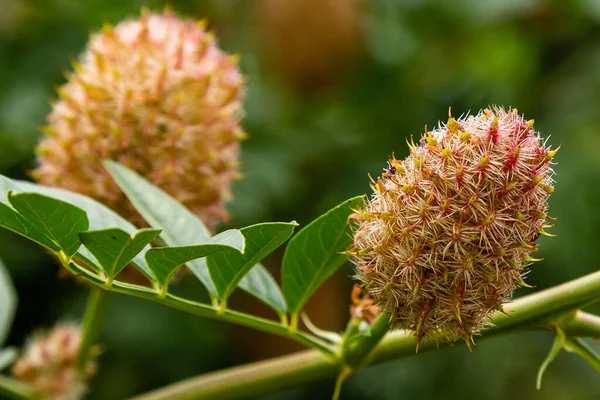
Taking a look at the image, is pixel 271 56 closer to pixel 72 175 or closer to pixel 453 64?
pixel 453 64

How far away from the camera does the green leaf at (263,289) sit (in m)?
1.47

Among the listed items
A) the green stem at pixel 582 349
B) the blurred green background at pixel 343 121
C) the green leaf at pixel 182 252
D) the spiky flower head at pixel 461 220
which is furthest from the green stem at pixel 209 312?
the blurred green background at pixel 343 121

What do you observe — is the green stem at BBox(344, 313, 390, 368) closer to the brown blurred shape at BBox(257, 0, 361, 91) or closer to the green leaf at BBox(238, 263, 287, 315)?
the green leaf at BBox(238, 263, 287, 315)

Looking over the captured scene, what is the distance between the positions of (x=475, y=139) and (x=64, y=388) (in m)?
1.24

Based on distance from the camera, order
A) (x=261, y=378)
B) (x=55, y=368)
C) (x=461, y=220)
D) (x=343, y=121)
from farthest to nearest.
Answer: (x=343, y=121) < (x=55, y=368) < (x=261, y=378) < (x=461, y=220)

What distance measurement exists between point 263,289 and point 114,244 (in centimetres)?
45

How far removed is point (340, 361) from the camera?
1.41 metres

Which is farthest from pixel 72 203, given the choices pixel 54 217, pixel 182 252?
Answer: pixel 182 252

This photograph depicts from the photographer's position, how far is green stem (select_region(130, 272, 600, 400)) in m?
1.24

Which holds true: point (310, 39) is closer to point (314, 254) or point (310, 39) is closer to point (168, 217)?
point (168, 217)

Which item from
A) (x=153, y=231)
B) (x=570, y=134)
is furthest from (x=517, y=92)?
(x=153, y=231)

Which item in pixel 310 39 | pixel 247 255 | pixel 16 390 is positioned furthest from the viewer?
pixel 310 39

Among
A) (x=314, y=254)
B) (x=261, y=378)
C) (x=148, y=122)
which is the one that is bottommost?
(x=261, y=378)

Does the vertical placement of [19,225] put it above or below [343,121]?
below
